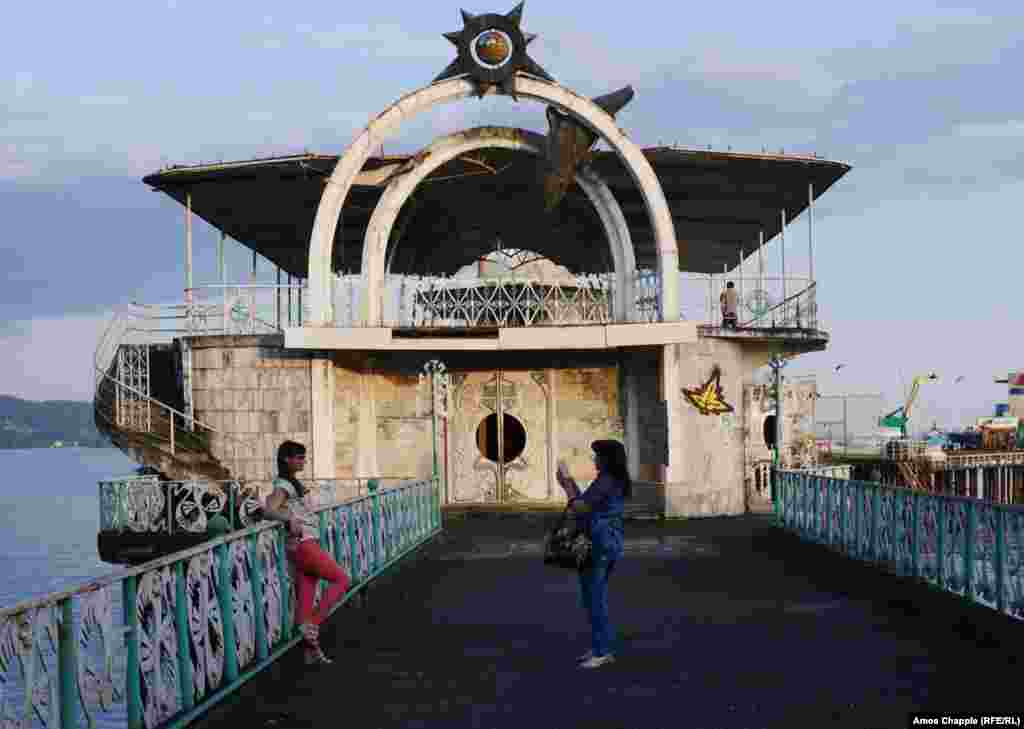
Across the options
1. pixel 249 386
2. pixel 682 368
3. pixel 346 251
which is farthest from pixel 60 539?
pixel 682 368

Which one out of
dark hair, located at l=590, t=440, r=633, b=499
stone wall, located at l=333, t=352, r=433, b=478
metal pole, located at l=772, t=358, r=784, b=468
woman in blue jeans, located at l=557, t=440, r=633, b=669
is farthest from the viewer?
metal pole, located at l=772, t=358, r=784, b=468

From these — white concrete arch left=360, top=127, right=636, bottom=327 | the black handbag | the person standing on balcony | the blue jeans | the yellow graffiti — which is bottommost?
the blue jeans

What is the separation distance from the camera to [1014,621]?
9789 millimetres

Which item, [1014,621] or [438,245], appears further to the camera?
[438,245]

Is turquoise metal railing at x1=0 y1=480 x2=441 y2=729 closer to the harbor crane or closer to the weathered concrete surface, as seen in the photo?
the weathered concrete surface

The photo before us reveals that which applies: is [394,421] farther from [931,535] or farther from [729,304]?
[931,535]

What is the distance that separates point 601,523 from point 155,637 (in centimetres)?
376

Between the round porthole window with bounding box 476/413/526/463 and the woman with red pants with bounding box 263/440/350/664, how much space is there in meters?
18.6

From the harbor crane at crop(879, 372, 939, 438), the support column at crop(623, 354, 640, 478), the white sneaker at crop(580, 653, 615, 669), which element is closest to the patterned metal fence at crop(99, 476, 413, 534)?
the support column at crop(623, 354, 640, 478)

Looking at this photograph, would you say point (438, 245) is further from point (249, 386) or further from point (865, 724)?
point (865, 724)

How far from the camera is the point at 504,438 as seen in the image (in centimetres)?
2870

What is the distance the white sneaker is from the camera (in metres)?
9.41

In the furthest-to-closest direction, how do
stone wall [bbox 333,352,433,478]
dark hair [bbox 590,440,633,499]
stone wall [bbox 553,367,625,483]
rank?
stone wall [bbox 553,367,625,483] < stone wall [bbox 333,352,433,478] < dark hair [bbox 590,440,633,499]

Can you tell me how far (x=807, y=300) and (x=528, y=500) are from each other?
7941mm
